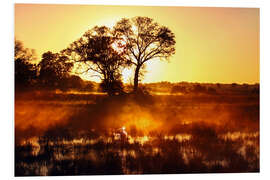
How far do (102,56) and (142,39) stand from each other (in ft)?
2.16

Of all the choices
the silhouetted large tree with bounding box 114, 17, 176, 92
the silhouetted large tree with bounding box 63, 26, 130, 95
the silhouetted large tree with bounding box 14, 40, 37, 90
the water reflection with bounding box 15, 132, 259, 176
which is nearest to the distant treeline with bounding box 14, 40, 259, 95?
the silhouetted large tree with bounding box 14, 40, 37, 90

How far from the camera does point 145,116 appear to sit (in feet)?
17.5

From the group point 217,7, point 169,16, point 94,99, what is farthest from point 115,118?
point 217,7

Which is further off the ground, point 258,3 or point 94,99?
point 258,3

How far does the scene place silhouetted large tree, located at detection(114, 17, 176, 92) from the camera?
5.34 metres

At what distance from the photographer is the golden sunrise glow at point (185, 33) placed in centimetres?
522

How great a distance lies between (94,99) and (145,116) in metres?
0.81

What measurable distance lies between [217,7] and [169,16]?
0.77 meters

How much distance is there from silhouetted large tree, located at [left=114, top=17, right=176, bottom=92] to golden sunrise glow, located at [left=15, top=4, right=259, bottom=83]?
0.30 ft

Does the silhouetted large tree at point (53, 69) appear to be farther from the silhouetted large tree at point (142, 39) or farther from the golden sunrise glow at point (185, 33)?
the silhouetted large tree at point (142, 39)

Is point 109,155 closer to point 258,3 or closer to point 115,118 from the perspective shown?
point 115,118

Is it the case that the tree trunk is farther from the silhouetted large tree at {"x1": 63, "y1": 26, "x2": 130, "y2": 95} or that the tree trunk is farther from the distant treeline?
the silhouetted large tree at {"x1": 63, "y1": 26, "x2": 130, "y2": 95}

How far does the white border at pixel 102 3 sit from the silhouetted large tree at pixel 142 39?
1.02 feet
